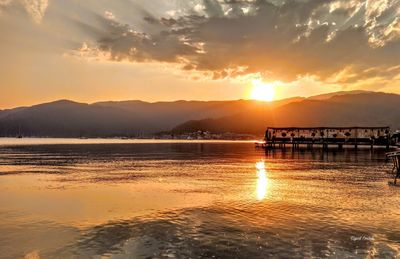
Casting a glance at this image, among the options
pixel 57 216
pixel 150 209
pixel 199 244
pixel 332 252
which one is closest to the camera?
pixel 332 252

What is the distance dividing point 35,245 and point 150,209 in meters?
8.66

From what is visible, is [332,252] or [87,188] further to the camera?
[87,188]

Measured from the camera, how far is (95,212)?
23125 millimetres

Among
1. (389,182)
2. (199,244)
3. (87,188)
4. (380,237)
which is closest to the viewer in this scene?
(199,244)

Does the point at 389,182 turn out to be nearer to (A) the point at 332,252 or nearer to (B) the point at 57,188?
(A) the point at 332,252

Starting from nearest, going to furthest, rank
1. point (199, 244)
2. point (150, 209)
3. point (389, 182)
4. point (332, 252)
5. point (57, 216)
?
point (332, 252), point (199, 244), point (57, 216), point (150, 209), point (389, 182)

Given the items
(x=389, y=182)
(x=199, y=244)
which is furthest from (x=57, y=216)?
(x=389, y=182)

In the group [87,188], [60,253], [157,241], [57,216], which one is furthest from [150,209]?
[87,188]

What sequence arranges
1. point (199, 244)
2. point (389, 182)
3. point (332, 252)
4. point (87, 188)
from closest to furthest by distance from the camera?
point (332, 252)
point (199, 244)
point (87, 188)
point (389, 182)

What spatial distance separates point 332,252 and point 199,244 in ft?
16.8

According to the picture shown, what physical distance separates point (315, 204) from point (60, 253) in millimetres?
16107

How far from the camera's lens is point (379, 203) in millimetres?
25234

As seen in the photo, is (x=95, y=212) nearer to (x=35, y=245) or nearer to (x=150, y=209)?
(x=150, y=209)

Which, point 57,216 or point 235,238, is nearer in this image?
point 235,238
